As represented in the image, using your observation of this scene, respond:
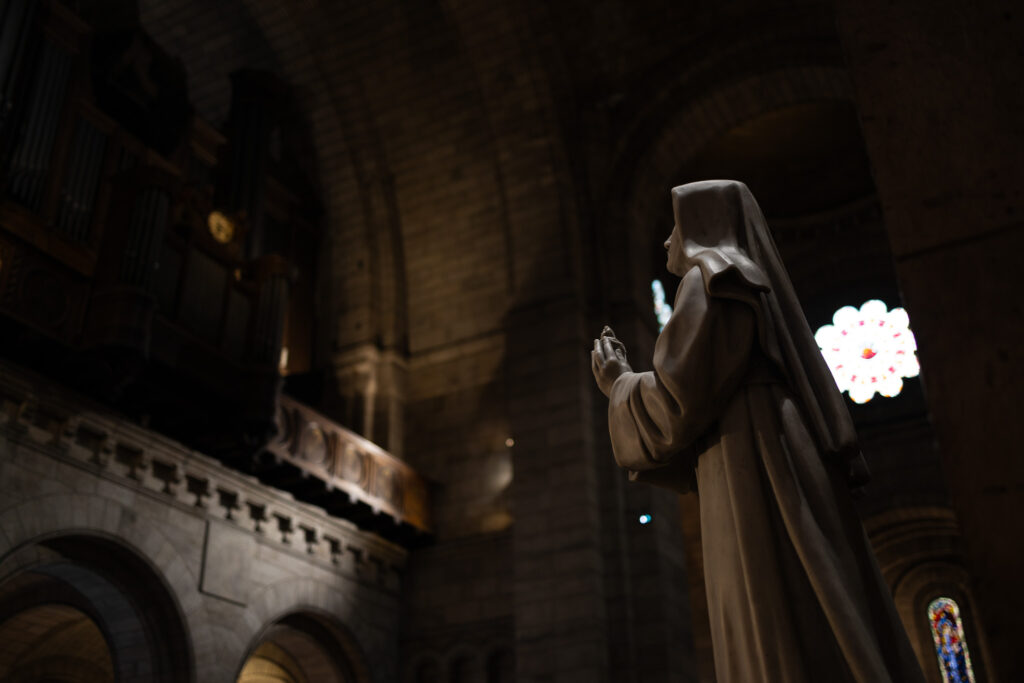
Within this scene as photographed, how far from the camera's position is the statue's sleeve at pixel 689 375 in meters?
2.59

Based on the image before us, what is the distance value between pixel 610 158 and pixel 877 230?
23.1ft

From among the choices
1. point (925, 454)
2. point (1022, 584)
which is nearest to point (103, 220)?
point (1022, 584)

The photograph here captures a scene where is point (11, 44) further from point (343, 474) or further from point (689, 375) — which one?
point (689, 375)

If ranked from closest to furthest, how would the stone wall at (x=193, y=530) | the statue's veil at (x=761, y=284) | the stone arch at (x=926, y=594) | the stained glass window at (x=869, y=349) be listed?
the statue's veil at (x=761, y=284) < the stone wall at (x=193, y=530) < the stone arch at (x=926, y=594) < the stained glass window at (x=869, y=349)

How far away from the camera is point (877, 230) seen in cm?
1811

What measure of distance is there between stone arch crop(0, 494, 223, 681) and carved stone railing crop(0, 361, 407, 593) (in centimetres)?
36

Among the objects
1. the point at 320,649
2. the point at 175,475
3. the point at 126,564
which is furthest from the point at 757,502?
the point at 320,649

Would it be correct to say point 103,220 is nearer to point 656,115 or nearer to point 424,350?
point 424,350

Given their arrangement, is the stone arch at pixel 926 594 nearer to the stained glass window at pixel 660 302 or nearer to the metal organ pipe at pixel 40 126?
the stained glass window at pixel 660 302

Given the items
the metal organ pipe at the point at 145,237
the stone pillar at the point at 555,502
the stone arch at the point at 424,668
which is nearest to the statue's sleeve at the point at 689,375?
the metal organ pipe at the point at 145,237

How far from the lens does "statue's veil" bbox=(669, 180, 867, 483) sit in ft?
8.48

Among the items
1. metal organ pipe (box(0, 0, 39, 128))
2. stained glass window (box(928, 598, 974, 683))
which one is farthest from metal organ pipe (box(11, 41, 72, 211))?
stained glass window (box(928, 598, 974, 683))

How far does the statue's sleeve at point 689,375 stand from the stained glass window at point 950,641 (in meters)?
16.1

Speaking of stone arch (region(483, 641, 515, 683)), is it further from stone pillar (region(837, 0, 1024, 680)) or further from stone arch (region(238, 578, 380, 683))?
stone pillar (region(837, 0, 1024, 680))
